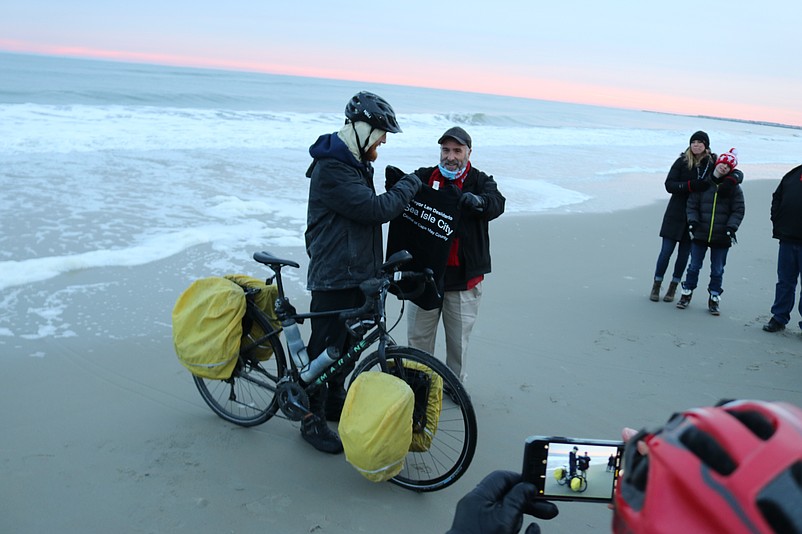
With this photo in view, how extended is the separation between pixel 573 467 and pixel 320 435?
2050 millimetres

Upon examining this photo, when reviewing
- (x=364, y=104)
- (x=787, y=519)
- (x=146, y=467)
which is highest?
(x=364, y=104)

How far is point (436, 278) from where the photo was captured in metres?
3.64

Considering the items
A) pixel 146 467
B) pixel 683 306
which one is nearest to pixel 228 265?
pixel 146 467

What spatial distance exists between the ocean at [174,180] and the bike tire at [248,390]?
172 cm

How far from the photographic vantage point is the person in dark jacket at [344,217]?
10.7 ft

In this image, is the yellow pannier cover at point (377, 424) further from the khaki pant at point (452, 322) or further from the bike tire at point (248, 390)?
the khaki pant at point (452, 322)

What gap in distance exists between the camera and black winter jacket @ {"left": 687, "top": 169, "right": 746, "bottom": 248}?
6.24m

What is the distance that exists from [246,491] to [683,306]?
506 cm

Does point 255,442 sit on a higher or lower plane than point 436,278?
lower

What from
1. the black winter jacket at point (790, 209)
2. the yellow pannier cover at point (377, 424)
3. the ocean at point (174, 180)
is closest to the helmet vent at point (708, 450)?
the yellow pannier cover at point (377, 424)

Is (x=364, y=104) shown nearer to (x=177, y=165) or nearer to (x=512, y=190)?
(x=512, y=190)

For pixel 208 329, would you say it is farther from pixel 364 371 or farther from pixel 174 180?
pixel 174 180

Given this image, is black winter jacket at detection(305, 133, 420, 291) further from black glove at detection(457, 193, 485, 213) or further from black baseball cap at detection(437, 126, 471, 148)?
black baseball cap at detection(437, 126, 471, 148)

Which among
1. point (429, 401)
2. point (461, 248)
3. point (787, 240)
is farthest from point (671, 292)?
point (429, 401)
